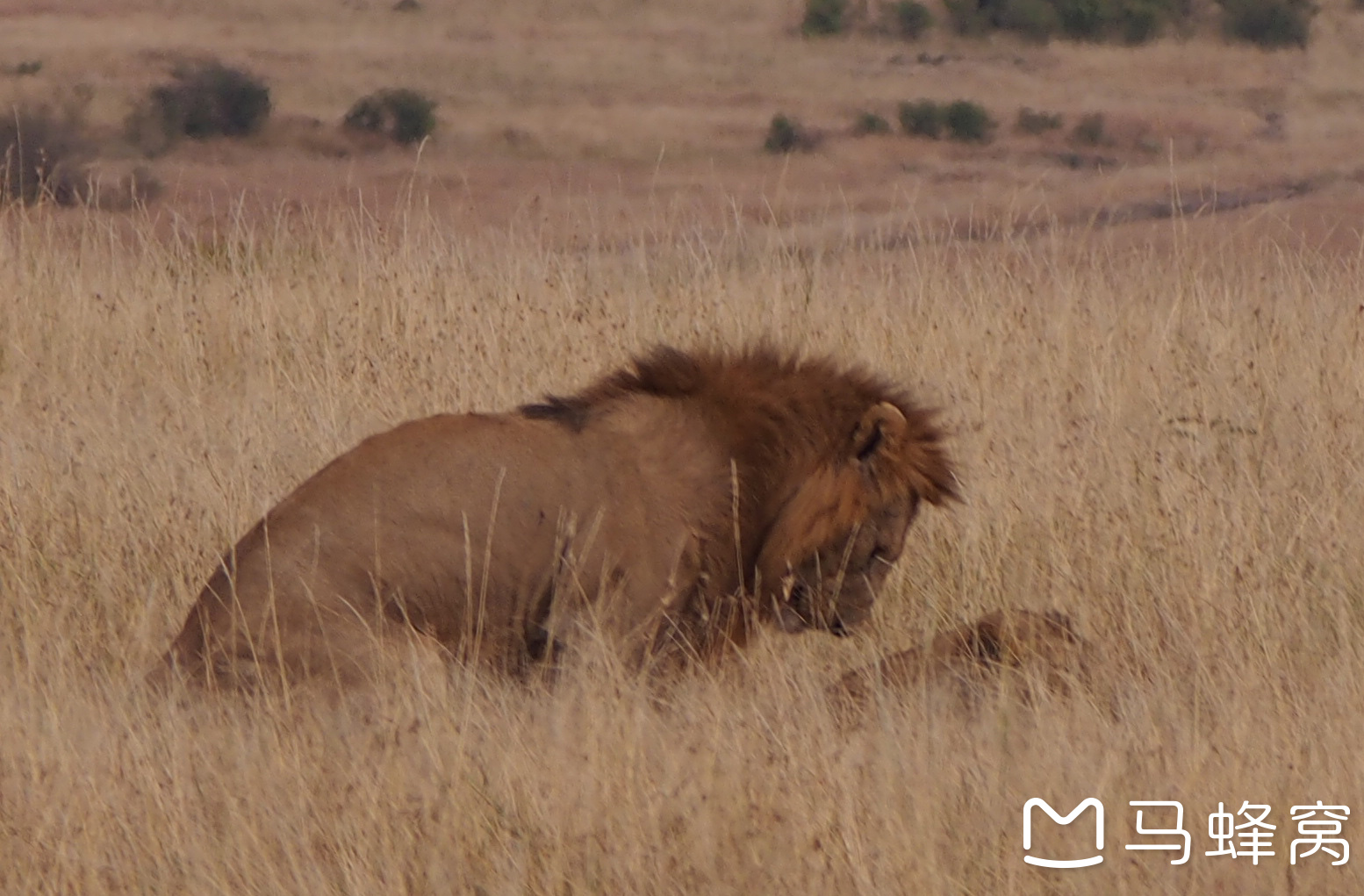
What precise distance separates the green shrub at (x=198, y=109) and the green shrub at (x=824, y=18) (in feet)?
32.8

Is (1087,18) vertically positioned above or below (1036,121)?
above

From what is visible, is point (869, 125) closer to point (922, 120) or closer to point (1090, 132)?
point (922, 120)

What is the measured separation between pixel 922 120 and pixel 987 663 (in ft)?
72.1

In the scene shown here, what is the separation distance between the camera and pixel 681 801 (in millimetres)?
3404

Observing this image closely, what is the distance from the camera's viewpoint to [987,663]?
456cm

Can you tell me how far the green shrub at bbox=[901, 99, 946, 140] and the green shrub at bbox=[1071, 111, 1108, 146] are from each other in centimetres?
189

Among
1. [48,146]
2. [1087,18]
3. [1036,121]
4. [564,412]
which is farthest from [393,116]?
[564,412]

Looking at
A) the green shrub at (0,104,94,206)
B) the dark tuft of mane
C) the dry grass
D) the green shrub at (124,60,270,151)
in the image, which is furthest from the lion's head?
the green shrub at (124,60,270,151)

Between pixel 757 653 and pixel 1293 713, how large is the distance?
134 cm

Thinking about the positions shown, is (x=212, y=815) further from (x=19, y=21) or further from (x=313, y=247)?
(x=19, y=21)

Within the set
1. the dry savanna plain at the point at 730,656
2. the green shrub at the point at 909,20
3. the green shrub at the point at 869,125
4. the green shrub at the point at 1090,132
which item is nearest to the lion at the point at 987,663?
the dry savanna plain at the point at 730,656

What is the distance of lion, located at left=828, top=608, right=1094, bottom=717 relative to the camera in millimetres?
4285

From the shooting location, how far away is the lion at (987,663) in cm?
429

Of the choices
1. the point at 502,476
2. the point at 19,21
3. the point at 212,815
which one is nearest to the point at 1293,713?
the point at 502,476
